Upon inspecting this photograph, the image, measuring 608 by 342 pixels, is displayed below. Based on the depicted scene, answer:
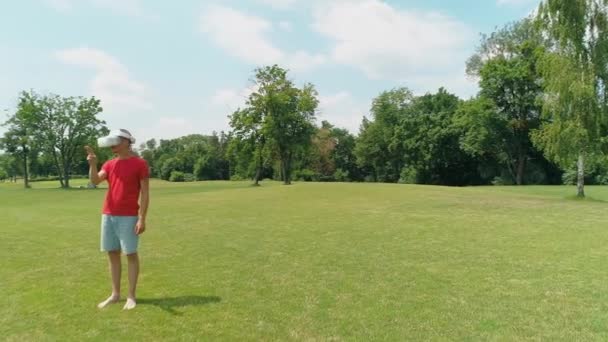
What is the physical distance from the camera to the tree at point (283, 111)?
43.5 meters

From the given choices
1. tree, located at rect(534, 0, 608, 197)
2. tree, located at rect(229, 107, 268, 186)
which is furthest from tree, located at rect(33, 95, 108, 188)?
tree, located at rect(534, 0, 608, 197)

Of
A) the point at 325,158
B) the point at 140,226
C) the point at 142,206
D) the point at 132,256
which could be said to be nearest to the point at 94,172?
the point at 142,206

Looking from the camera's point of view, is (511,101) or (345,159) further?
(345,159)

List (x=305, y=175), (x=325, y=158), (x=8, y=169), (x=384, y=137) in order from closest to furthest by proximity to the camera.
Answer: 1. (x=384, y=137)
2. (x=305, y=175)
3. (x=325, y=158)
4. (x=8, y=169)

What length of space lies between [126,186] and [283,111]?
127ft

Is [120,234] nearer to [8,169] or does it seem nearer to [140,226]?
[140,226]

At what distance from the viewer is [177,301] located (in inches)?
221

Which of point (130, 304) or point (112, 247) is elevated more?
point (112, 247)

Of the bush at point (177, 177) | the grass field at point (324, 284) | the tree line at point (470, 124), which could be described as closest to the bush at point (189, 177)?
the bush at point (177, 177)

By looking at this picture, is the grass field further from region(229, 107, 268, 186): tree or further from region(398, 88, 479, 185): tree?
region(398, 88, 479, 185): tree

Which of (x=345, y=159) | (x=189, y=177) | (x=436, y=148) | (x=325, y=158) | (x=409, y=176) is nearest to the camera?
(x=436, y=148)

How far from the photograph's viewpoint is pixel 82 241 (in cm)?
1041

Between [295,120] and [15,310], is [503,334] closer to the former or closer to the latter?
[15,310]

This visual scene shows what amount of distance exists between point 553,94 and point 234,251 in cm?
1854
